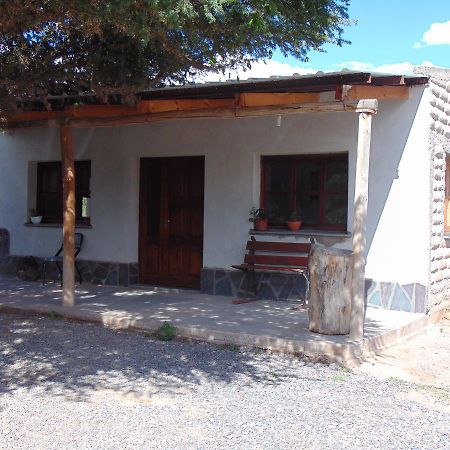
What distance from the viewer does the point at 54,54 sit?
8.16 meters

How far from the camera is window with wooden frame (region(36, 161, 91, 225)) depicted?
37.3 ft

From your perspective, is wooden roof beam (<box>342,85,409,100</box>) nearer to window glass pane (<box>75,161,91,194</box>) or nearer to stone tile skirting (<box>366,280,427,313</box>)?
stone tile skirting (<box>366,280,427,313</box>)

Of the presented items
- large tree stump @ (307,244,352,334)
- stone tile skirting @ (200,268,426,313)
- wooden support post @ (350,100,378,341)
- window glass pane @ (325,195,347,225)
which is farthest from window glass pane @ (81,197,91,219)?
wooden support post @ (350,100,378,341)

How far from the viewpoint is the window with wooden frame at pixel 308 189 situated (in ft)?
29.7

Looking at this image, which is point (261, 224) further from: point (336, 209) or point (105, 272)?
point (105, 272)

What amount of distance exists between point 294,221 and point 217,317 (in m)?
2.21

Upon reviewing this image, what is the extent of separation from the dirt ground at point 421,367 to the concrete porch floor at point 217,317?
0.49ft

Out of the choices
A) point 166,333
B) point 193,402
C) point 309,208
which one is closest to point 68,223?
point 166,333

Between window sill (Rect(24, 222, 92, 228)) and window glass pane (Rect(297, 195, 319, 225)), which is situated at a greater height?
window glass pane (Rect(297, 195, 319, 225))

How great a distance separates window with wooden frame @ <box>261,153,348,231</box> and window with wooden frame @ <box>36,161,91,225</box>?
3543 mm

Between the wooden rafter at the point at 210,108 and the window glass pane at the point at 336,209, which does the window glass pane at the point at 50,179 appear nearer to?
the wooden rafter at the point at 210,108

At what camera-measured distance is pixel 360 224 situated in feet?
21.0

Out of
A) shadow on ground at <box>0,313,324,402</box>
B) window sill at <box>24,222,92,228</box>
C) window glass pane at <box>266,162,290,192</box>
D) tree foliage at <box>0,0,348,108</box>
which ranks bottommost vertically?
shadow on ground at <box>0,313,324,402</box>

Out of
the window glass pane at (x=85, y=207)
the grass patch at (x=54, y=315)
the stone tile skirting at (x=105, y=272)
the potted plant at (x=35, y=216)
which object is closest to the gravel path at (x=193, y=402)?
the grass patch at (x=54, y=315)
